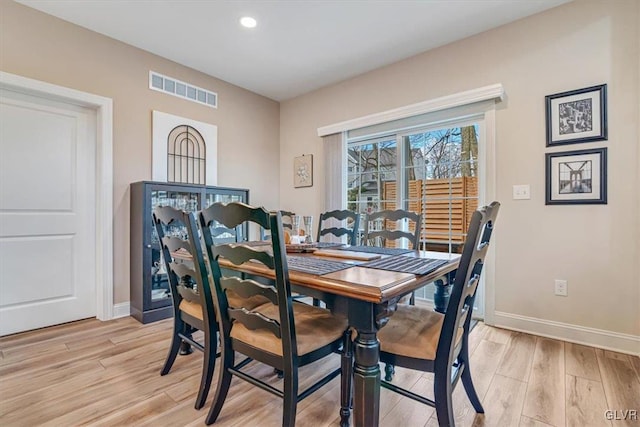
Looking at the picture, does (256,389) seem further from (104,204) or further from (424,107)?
(424,107)

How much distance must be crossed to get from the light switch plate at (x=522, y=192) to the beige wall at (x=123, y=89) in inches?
118

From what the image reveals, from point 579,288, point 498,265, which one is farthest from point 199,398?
point 579,288

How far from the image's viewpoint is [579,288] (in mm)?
2307

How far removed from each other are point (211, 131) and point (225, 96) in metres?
0.52

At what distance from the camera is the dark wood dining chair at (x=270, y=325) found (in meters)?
1.13

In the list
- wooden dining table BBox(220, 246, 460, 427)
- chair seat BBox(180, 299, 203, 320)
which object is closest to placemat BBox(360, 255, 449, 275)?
wooden dining table BBox(220, 246, 460, 427)

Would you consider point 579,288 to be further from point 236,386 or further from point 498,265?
point 236,386

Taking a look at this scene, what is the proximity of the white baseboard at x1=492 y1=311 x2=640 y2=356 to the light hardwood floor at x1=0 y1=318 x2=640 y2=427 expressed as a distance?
0.27 ft

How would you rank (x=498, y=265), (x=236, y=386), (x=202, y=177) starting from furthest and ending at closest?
(x=202, y=177) → (x=498, y=265) → (x=236, y=386)

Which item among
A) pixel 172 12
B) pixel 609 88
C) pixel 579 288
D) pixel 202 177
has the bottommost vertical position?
pixel 579 288

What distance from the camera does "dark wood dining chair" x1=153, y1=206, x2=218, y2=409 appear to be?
138 centimetres

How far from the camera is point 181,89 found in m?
3.34

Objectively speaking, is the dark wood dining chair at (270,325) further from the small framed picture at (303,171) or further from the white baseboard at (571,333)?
the small framed picture at (303,171)

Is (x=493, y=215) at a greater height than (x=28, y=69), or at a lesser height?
lesser
